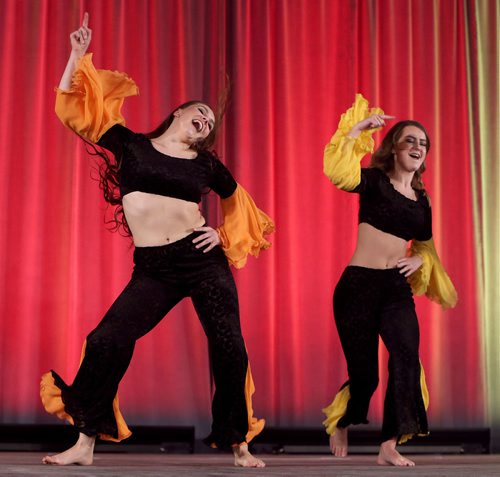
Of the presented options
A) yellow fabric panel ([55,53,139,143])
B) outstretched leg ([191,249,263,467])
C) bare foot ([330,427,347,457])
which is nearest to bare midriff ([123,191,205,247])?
outstretched leg ([191,249,263,467])

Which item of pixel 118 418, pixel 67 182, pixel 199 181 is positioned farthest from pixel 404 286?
pixel 67 182

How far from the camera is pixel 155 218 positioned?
10.1ft

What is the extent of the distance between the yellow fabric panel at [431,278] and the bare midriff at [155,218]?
47.0 inches

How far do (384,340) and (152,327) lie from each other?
1.05 m

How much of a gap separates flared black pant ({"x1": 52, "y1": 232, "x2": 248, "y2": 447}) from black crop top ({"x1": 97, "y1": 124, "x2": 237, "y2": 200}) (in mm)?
190

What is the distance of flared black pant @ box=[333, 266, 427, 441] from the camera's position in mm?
3465

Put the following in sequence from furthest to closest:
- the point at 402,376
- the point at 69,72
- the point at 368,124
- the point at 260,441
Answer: the point at 260,441 < the point at 402,376 < the point at 368,124 < the point at 69,72

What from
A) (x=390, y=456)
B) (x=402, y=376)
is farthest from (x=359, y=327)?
(x=390, y=456)

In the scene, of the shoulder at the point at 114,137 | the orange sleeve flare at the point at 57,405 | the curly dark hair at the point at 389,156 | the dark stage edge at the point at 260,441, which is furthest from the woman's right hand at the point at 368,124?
the dark stage edge at the point at 260,441

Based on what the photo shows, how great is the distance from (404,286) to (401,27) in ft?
7.09

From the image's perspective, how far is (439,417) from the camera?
4910 millimetres

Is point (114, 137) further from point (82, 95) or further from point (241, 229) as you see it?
point (241, 229)

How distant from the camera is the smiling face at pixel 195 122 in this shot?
127 inches

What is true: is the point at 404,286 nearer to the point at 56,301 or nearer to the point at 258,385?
the point at 258,385
